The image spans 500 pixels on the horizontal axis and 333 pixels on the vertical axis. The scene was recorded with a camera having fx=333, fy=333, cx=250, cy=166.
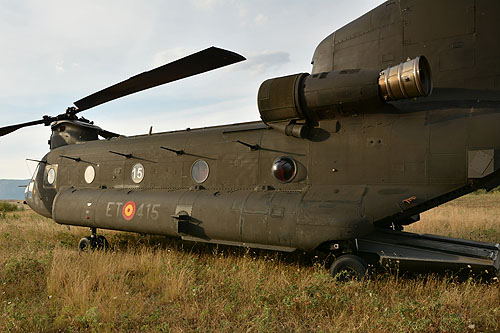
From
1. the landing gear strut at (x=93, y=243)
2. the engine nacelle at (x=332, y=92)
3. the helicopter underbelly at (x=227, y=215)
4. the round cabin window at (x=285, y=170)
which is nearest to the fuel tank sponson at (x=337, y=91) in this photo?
the engine nacelle at (x=332, y=92)

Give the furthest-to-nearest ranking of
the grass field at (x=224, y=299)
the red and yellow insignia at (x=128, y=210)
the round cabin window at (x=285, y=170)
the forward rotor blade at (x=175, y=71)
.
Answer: the red and yellow insignia at (x=128, y=210) < the forward rotor blade at (x=175, y=71) < the round cabin window at (x=285, y=170) < the grass field at (x=224, y=299)

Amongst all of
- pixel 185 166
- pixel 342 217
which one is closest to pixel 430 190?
pixel 342 217

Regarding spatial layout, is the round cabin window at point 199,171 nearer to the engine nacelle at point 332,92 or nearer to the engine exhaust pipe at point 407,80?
the engine nacelle at point 332,92

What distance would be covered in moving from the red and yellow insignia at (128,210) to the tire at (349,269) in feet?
17.3

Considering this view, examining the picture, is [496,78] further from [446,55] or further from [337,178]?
[337,178]

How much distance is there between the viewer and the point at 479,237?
10.6 metres

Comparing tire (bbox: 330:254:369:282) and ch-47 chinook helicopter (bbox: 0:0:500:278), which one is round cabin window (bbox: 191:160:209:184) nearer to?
ch-47 chinook helicopter (bbox: 0:0:500:278)

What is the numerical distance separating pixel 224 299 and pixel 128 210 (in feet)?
14.5

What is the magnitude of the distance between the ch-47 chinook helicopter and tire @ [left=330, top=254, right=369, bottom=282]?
0.02 metres

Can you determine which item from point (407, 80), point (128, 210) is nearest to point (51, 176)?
point (128, 210)

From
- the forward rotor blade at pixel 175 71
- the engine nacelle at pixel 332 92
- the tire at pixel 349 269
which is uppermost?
the forward rotor blade at pixel 175 71

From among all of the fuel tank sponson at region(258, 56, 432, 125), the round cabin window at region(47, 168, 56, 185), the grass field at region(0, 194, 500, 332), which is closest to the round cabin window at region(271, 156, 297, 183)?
the fuel tank sponson at region(258, 56, 432, 125)

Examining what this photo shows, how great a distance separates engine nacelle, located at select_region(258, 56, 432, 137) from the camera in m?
5.71

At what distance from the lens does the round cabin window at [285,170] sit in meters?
7.14
